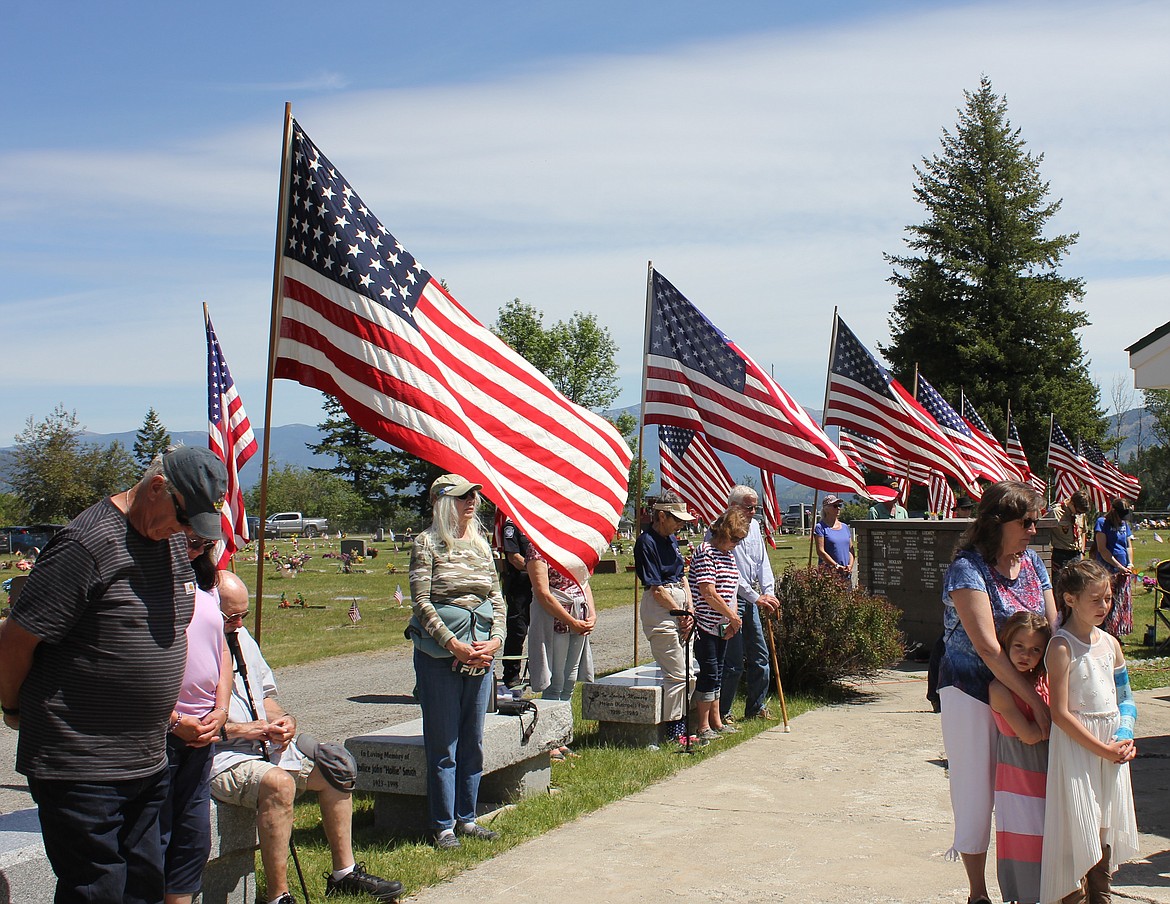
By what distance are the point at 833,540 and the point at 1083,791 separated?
8218 millimetres

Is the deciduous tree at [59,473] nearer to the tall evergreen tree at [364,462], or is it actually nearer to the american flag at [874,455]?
the tall evergreen tree at [364,462]

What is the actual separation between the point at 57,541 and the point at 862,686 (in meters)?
9.60

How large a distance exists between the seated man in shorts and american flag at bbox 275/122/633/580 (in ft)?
4.26

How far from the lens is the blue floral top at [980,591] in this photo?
15.9 feet

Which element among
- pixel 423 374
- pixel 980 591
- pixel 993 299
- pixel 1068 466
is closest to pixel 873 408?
pixel 423 374

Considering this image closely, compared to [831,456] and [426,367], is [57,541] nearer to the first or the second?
[426,367]

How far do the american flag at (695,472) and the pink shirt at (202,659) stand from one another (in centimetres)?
1231

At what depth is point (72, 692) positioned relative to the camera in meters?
3.60

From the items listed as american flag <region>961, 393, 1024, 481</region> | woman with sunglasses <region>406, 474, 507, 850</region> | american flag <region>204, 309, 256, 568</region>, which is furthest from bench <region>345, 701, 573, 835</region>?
american flag <region>961, 393, 1024, 481</region>

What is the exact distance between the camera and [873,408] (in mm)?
14516

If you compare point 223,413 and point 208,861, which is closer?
point 208,861

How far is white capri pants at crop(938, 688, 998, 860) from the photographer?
15.9 feet

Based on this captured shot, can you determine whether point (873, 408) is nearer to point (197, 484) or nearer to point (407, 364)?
point (407, 364)

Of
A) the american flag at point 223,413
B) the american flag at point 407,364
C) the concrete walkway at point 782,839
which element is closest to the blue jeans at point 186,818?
the concrete walkway at point 782,839
